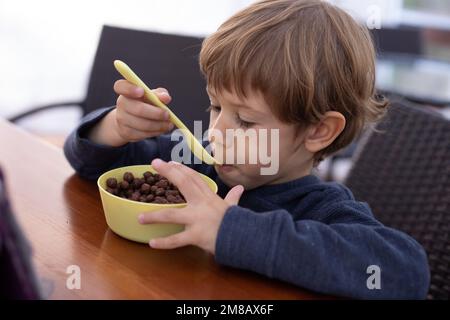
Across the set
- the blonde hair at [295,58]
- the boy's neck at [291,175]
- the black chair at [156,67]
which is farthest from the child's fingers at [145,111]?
the black chair at [156,67]

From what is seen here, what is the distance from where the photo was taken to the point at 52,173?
3.23ft

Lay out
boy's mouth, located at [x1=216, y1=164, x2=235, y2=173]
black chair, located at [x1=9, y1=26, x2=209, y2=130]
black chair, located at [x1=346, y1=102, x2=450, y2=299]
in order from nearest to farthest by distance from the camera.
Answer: boy's mouth, located at [x1=216, y1=164, x2=235, y2=173] < black chair, located at [x1=346, y1=102, x2=450, y2=299] < black chair, located at [x1=9, y1=26, x2=209, y2=130]

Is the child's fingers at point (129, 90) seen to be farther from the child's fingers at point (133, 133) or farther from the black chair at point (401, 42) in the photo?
the black chair at point (401, 42)

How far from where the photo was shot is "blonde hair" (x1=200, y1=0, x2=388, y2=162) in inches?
34.0

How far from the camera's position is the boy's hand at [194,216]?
68 cm

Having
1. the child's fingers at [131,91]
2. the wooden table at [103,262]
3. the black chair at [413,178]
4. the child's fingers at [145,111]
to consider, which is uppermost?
the child's fingers at [131,91]

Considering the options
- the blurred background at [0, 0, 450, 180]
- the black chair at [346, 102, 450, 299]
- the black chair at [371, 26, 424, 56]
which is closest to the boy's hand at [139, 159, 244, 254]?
the black chair at [346, 102, 450, 299]

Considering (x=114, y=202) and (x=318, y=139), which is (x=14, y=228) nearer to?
(x=114, y=202)

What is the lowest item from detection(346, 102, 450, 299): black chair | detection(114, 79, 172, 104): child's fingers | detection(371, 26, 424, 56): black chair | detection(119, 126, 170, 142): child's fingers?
detection(371, 26, 424, 56): black chair

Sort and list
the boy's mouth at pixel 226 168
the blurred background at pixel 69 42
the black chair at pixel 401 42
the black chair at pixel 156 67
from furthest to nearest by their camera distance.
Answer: the black chair at pixel 401 42, the blurred background at pixel 69 42, the black chair at pixel 156 67, the boy's mouth at pixel 226 168

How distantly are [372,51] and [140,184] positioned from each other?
46 cm

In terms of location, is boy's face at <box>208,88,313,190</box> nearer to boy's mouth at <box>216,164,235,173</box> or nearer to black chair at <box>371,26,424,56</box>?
boy's mouth at <box>216,164,235,173</box>

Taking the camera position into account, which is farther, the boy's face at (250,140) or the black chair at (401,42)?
the black chair at (401,42)
